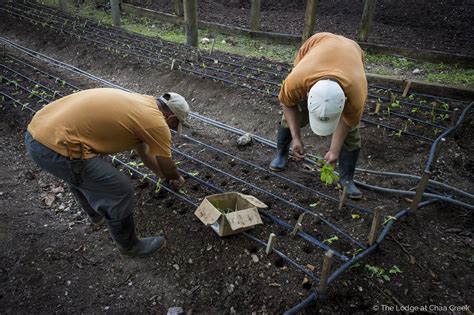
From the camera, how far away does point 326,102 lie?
2412mm

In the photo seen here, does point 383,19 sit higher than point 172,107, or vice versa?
point 383,19

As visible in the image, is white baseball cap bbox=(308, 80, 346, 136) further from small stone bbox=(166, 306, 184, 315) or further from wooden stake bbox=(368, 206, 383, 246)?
small stone bbox=(166, 306, 184, 315)

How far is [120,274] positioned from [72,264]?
413 mm

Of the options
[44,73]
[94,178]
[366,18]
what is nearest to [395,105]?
[366,18]

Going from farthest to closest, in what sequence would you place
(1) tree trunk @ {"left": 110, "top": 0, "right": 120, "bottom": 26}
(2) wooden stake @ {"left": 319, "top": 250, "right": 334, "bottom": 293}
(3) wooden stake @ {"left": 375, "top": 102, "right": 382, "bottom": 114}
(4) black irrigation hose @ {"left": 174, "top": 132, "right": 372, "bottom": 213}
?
(1) tree trunk @ {"left": 110, "top": 0, "right": 120, "bottom": 26} < (3) wooden stake @ {"left": 375, "top": 102, "right": 382, "bottom": 114} < (4) black irrigation hose @ {"left": 174, "top": 132, "right": 372, "bottom": 213} < (2) wooden stake @ {"left": 319, "top": 250, "right": 334, "bottom": 293}

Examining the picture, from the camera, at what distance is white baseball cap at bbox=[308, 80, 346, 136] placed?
7.91 ft

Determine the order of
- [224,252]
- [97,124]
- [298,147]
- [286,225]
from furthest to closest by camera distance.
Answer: [298,147] < [286,225] < [224,252] < [97,124]

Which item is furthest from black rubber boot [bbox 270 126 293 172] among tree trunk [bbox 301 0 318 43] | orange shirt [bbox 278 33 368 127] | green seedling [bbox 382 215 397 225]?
tree trunk [bbox 301 0 318 43]

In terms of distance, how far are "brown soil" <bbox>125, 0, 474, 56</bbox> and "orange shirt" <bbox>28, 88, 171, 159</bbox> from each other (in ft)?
20.4

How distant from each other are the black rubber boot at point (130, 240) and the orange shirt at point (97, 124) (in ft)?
1.78

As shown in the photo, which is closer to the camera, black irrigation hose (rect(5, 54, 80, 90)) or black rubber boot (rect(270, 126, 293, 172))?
black rubber boot (rect(270, 126, 293, 172))

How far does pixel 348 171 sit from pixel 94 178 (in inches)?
86.9

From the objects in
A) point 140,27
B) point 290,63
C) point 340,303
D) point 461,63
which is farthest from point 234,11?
point 340,303

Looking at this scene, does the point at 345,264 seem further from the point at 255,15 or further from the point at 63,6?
the point at 63,6
